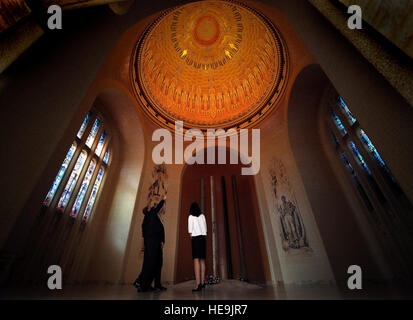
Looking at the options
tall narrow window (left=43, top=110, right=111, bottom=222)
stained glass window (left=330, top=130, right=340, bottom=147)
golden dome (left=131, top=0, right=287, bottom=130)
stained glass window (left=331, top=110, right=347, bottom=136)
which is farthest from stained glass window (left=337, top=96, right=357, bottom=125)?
tall narrow window (left=43, top=110, right=111, bottom=222)

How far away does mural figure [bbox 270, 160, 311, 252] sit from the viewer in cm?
619

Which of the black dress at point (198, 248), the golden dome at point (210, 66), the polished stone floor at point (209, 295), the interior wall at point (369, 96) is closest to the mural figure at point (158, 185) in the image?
the golden dome at point (210, 66)

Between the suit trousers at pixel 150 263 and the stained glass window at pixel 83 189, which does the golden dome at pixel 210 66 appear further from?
the suit trousers at pixel 150 263

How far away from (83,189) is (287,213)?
7.52 m

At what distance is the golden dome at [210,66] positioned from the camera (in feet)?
24.8

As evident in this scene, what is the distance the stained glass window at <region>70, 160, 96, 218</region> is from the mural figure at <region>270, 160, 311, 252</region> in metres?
7.21

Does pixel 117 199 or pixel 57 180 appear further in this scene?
pixel 117 199

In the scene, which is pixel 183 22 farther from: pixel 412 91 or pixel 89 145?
pixel 412 91

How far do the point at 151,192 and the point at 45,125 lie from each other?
5.24m

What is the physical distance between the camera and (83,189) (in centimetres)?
656

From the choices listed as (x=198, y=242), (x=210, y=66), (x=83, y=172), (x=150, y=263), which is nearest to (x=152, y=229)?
(x=150, y=263)

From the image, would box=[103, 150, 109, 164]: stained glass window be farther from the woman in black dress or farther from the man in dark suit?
the woman in black dress

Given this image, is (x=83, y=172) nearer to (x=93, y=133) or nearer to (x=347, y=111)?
(x=93, y=133)

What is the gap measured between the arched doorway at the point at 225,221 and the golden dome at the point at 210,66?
3.20 meters
